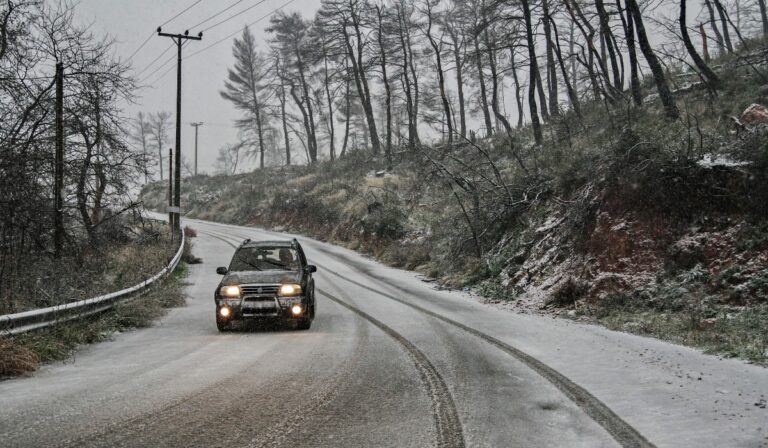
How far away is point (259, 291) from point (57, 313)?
10.1 feet

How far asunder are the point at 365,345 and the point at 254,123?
5573 centimetres

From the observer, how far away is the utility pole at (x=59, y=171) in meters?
12.4

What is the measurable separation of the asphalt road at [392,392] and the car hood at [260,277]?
0.97 meters

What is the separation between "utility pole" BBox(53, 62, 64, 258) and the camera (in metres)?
12.4

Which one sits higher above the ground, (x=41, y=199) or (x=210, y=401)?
(x=41, y=199)

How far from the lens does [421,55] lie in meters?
42.3

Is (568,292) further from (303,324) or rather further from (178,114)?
(178,114)

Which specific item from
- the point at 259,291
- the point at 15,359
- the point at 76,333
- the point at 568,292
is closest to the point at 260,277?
the point at 259,291

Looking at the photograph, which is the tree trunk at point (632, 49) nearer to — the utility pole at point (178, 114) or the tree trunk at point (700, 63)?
the tree trunk at point (700, 63)

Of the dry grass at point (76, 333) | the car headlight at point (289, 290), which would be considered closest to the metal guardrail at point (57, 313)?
the dry grass at point (76, 333)

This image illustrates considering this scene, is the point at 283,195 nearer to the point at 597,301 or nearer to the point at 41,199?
the point at 41,199

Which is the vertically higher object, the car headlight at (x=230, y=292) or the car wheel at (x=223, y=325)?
the car headlight at (x=230, y=292)

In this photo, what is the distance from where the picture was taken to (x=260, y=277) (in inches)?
370

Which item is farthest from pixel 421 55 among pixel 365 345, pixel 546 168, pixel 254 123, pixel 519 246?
pixel 365 345
